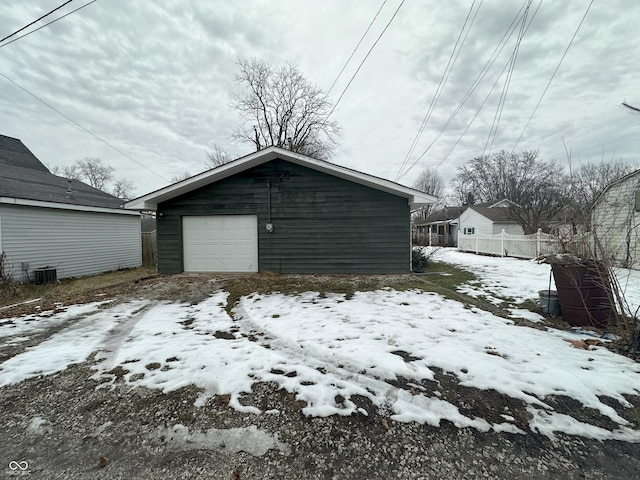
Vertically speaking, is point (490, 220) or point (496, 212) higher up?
point (496, 212)

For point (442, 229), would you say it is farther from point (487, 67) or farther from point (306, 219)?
point (306, 219)

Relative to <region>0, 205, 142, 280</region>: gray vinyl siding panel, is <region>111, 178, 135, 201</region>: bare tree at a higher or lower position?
higher

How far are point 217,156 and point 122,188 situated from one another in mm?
19139

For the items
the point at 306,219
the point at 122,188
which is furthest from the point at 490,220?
the point at 122,188

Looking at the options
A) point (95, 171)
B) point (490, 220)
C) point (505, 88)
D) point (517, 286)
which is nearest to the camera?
point (517, 286)

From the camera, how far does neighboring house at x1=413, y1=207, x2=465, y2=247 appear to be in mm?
27666

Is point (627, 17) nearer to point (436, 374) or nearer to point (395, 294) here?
point (395, 294)

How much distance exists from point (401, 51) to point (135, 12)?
293 inches

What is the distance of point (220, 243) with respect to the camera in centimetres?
911

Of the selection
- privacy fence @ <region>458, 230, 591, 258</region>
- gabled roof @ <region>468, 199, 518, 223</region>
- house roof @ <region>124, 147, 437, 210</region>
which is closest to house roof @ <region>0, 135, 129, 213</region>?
house roof @ <region>124, 147, 437, 210</region>

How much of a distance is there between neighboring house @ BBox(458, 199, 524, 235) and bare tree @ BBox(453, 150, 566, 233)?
1269 mm

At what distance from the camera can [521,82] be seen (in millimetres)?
8734

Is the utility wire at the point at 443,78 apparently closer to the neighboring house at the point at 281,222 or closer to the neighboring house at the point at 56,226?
the neighboring house at the point at 281,222

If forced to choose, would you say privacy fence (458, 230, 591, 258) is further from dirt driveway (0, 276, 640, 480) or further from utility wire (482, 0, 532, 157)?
dirt driveway (0, 276, 640, 480)
